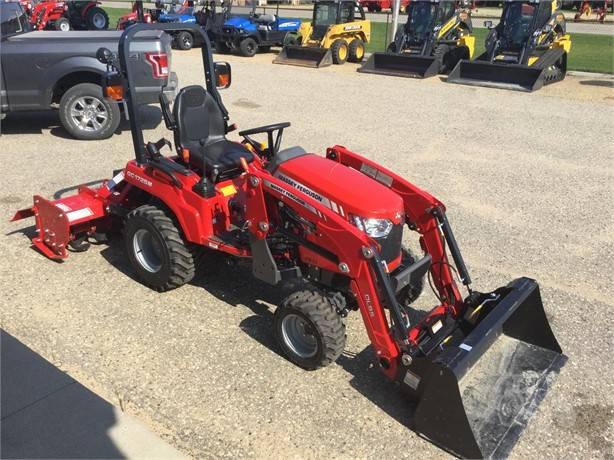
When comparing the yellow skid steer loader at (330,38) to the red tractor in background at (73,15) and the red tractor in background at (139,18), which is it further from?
the red tractor in background at (73,15)

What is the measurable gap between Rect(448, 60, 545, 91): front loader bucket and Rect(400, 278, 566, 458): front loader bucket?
35.0ft

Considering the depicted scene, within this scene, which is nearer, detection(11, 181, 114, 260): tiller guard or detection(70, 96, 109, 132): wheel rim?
detection(11, 181, 114, 260): tiller guard

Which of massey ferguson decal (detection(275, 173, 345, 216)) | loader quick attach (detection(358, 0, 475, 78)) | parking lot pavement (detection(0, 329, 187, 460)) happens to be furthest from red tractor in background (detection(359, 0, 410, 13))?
parking lot pavement (detection(0, 329, 187, 460))

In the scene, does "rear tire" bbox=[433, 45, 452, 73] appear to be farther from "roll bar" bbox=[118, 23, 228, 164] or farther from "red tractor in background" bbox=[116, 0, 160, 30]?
"roll bar" bbox=[118, 23, 228, 164]

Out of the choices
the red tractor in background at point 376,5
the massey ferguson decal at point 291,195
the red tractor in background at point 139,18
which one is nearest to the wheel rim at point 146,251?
the massey ferguson decal at point 291,195

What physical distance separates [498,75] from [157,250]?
11.5 metres

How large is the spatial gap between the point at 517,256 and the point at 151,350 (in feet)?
11.2

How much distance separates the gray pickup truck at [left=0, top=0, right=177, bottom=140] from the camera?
7625 millimetres

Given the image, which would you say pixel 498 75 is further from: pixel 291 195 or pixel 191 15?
pixel 191 15

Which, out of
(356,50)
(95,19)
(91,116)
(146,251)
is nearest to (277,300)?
(146,251)

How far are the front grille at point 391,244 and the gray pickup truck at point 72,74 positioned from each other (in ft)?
16.9

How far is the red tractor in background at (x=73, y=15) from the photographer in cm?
2152

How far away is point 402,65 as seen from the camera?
49.4 feet

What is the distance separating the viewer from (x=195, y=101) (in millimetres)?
4414
